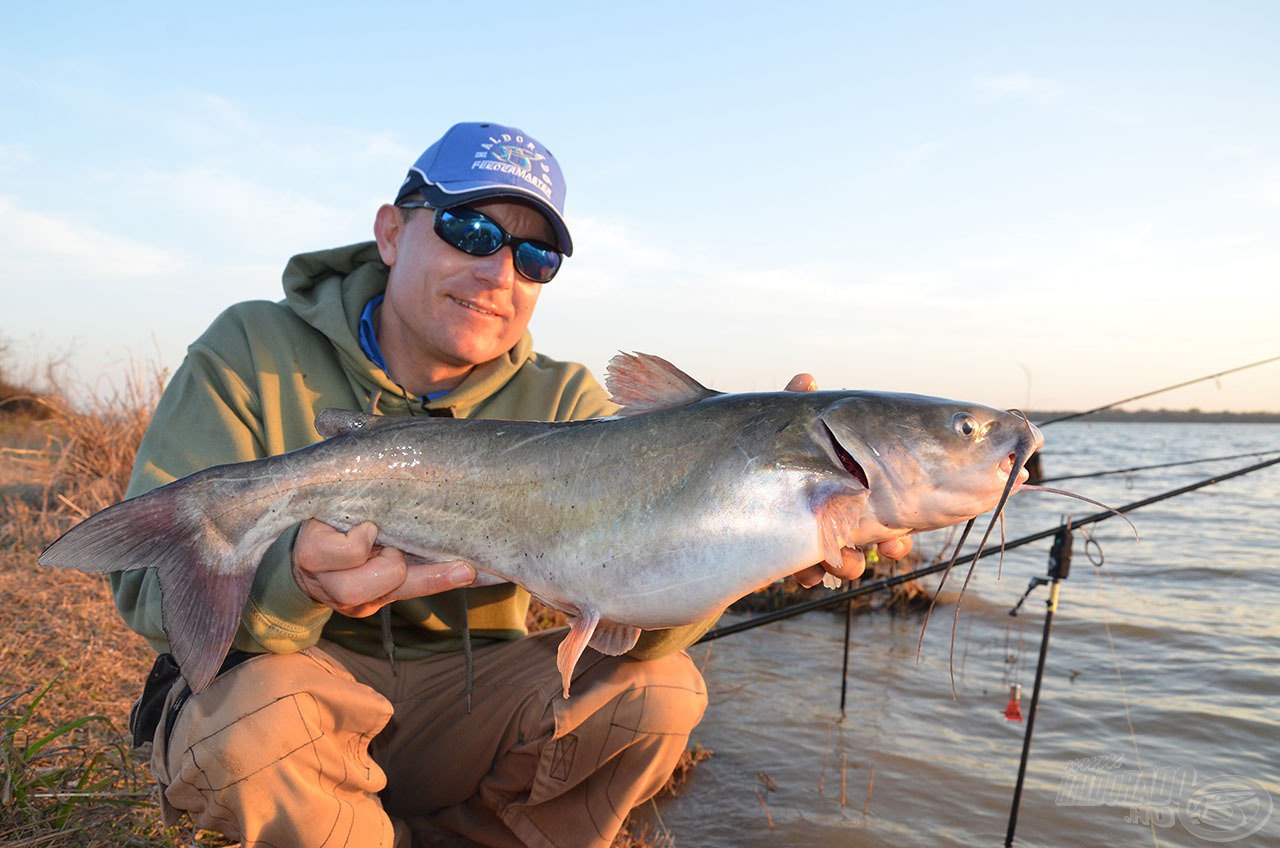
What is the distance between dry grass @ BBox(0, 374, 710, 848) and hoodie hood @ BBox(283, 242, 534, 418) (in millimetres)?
1495

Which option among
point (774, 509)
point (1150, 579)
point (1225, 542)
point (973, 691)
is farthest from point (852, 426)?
point (1225, 542)

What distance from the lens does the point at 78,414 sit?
26.0 ft

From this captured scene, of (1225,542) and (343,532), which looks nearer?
(343,532)

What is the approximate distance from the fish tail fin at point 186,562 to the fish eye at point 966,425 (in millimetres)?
1963

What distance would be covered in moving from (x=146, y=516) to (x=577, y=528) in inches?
46.1

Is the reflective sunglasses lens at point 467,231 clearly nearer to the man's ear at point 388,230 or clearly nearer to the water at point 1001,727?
the man's ear at point 388,230

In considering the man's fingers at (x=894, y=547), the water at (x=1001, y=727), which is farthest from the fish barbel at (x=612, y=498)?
the water at (x=1001, y=727)

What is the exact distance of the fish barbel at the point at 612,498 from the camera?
7.17ft

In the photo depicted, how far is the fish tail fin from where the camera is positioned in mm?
2268

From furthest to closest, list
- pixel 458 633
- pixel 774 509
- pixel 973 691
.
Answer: pixel 973 691, pixel 458 633, pixel 774 509

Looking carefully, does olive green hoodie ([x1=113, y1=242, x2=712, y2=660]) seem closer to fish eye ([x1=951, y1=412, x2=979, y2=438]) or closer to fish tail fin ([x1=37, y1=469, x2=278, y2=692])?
fish tail fin ([x1=37, y1=469, x2=278, y2=692])

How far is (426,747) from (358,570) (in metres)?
1.16

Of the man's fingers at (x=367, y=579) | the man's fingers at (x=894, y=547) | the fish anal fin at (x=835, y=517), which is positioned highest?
the fish anal fin at (x=835, y=517)

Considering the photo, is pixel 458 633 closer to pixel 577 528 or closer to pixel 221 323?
pixel 577 528
